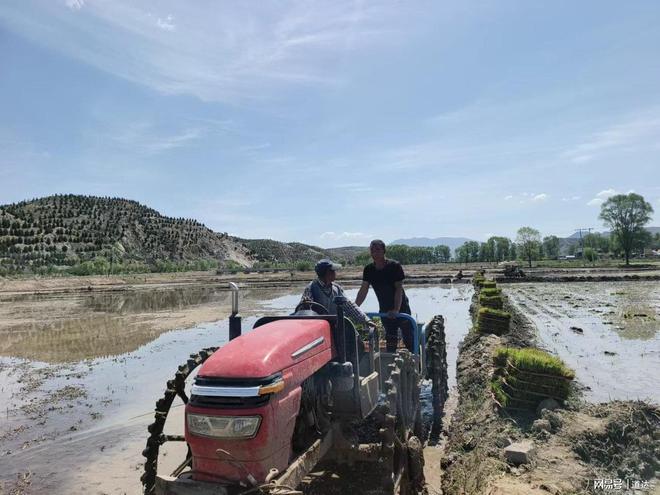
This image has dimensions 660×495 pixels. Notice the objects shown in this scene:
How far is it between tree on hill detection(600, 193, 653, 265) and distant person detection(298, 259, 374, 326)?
79087 millimetres

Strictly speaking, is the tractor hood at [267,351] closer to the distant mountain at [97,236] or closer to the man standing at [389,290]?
the man standing at [389,290]

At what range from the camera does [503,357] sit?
25.7 feet

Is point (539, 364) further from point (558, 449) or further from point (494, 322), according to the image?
point (494, 322)

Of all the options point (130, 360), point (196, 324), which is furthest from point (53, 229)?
point (130, 360)

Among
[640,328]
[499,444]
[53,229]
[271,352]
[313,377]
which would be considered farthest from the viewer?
[53,229]

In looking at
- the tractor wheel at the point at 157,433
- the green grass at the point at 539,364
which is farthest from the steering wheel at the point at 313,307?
the green grass at the point at 539,364

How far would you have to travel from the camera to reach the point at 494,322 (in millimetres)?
12695

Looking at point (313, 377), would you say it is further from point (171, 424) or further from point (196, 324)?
point (196, 324)

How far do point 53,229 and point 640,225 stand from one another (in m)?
91.9

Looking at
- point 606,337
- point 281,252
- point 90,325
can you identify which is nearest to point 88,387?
point 90,325

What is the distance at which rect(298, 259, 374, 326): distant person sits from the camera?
4.68 meters

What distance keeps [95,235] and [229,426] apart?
3615 inches

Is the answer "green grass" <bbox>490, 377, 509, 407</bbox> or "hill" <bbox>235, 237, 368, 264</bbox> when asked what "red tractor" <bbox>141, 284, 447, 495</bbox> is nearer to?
"green grass" <bbox>490, 377, 509, 407</bbox>

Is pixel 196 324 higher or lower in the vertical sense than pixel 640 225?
lower
